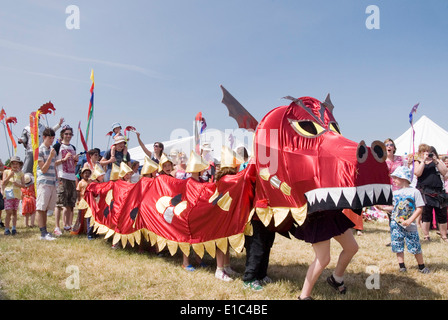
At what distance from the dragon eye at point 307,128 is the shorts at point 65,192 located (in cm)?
541

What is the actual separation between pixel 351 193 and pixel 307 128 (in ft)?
2.76

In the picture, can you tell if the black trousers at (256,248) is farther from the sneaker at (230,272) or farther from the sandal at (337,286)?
the sandal at (337,286)

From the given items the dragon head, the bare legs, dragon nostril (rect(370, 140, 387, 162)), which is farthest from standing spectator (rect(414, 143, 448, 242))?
dragon nostril (rect(370, 140, 387, 162))

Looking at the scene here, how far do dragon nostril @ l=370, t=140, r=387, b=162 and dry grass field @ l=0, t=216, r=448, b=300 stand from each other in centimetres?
165

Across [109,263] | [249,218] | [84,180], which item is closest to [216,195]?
[249,218]

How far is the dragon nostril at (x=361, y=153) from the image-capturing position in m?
2.94

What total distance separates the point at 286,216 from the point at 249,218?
0.56 metres

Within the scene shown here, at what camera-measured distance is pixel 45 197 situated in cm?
643

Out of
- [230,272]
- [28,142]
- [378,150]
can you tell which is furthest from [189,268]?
[28,142]

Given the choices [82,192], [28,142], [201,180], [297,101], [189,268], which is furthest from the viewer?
[28,142]

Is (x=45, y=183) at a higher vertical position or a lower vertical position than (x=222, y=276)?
higher

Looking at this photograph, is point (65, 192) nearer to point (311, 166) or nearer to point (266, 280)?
point (266, 280)

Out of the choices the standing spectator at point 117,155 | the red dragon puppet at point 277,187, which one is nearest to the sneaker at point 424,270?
the red dragon puppet at point 277,187

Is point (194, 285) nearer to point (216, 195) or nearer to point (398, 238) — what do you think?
point (216, 195)
